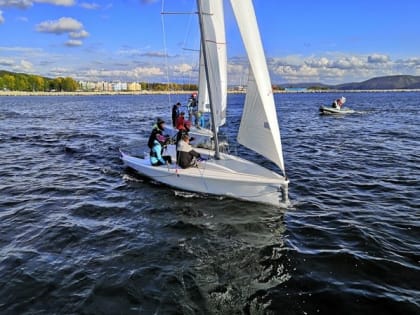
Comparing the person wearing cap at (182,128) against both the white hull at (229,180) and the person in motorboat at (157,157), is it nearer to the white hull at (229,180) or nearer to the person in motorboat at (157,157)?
the person in motorboat at (157,157)

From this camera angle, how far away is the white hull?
430 inches

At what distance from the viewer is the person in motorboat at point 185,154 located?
12484 mm

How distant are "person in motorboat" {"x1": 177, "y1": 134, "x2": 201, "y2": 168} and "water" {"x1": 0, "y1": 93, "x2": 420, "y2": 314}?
1.14 m

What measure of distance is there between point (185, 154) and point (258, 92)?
351cm

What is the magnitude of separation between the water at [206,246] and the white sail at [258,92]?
2.04 metres

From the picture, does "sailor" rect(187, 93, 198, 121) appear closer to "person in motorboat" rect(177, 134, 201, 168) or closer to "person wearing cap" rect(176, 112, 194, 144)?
"person wearing cap" rect(176, 112, 194, 144)

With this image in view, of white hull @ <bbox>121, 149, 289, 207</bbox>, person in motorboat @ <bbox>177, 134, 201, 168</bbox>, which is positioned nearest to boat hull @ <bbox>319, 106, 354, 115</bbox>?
white hull @ <bbox>121, 149, 289, 207</bbox>

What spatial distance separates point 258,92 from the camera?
1063 cm

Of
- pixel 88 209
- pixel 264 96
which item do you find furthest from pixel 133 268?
pixel 264 96

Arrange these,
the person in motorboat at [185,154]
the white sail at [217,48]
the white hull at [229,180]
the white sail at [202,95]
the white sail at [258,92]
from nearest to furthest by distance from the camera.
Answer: the white sail at [258,92] < the white hull at [229,180] < the person in motorboat at [185,154] < the white sail at [217,48] < the white sail at [202,95]

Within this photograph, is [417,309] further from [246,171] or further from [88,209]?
[88,209]

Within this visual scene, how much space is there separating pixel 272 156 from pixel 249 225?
2.31m

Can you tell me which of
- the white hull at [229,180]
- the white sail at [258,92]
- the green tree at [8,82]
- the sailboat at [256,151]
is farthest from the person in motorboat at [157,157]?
the green tree at [8,82]

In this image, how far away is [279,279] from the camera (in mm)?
7402
